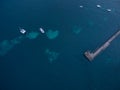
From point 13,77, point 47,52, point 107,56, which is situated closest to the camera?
point 13,77

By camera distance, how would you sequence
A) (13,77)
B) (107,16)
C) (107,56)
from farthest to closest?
(107,16)
(107,56)
(13,77)

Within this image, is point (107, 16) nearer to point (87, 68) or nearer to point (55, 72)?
point (87, 68)

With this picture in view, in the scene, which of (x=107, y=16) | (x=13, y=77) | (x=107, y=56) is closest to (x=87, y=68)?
(x=107, y=56)

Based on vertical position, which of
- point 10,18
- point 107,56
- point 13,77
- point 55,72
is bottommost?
point 107,56

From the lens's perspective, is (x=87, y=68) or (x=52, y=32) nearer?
(x=87, y=68)

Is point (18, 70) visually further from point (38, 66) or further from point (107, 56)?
point (107, 56)

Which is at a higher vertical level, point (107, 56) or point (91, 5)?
point (91, 5)
